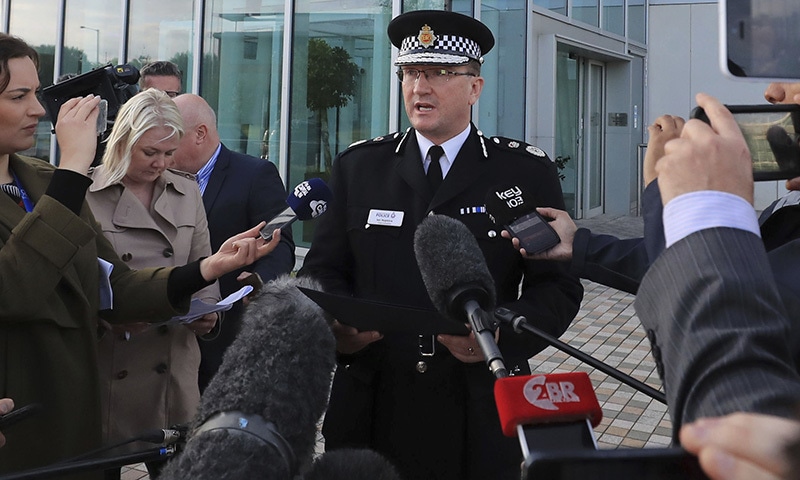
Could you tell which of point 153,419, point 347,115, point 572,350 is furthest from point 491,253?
point 347,115

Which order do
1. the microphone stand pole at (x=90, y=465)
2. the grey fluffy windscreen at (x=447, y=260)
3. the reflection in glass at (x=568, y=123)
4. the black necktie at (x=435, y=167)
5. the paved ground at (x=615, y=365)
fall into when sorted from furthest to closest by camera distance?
the reflection in glass at (x=568, y=123), the paved ground at (x=615, y=365), the black necktie at (x=435, y=167), the grey fluffy windscreen at (x=447, y=260), the microphone stand pole at (x=90, y=465)

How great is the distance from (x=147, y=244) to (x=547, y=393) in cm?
208

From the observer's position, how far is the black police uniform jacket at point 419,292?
2.15m

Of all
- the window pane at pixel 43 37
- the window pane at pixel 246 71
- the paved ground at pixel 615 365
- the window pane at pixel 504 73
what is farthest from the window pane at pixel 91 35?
the paved ground at pixel 615 365

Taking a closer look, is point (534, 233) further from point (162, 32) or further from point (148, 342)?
point (162, 32)

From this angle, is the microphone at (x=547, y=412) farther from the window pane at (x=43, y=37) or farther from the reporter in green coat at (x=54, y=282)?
the window pane at (x=43, y=37)

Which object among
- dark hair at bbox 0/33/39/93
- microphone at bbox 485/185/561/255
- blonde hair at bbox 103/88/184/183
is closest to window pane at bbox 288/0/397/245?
blonde hair at bbox 103/88/184/183

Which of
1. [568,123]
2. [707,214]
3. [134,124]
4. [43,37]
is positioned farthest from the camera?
[568,123]

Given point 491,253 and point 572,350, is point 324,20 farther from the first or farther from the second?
point 572,350

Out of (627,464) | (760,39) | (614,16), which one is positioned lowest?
(627,464)

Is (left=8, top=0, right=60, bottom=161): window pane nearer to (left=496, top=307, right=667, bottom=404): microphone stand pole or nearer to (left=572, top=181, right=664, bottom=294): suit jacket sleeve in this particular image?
(left=572, top=181, right=664, bottom=294): suit jacket sleeve

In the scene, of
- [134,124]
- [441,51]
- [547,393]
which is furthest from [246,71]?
[547,393]

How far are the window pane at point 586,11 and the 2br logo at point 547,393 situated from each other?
39.3 ft

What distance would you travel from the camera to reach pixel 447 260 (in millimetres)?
→ 1380
